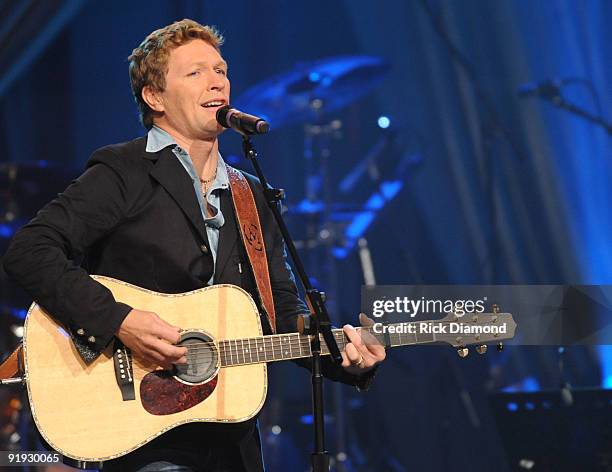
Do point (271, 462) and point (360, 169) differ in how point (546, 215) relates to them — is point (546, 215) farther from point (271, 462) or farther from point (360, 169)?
point (271, 462)

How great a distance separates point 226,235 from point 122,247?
0.38m

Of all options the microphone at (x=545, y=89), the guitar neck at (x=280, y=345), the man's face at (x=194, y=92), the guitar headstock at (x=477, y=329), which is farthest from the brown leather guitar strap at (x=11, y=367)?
the microphone at (x=545, y=89)

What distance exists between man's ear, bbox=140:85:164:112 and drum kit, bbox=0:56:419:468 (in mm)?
1700

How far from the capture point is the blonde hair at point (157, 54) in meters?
3.42

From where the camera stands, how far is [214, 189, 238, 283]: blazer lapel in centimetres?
320

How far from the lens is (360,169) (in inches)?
234

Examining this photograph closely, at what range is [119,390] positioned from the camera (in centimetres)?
292

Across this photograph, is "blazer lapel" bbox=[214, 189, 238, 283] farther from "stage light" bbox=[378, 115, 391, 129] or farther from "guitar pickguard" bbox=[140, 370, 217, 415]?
"stage light" bbox=[378, 115, 391, 129]

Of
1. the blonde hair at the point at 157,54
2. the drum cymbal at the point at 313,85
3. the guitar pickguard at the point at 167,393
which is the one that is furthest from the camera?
the drum cymbal at the point at 313,85

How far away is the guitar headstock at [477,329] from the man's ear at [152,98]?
132 cm

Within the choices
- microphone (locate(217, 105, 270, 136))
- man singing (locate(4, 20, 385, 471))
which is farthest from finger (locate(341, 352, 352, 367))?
microphone (locate(217, 105, 270, 136))

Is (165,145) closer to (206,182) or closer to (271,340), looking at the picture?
(206,182)

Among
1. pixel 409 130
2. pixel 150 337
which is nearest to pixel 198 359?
pixel 150 337

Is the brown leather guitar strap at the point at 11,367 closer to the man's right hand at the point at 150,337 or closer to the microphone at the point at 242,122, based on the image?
the man's right hand at the point at 150,337
